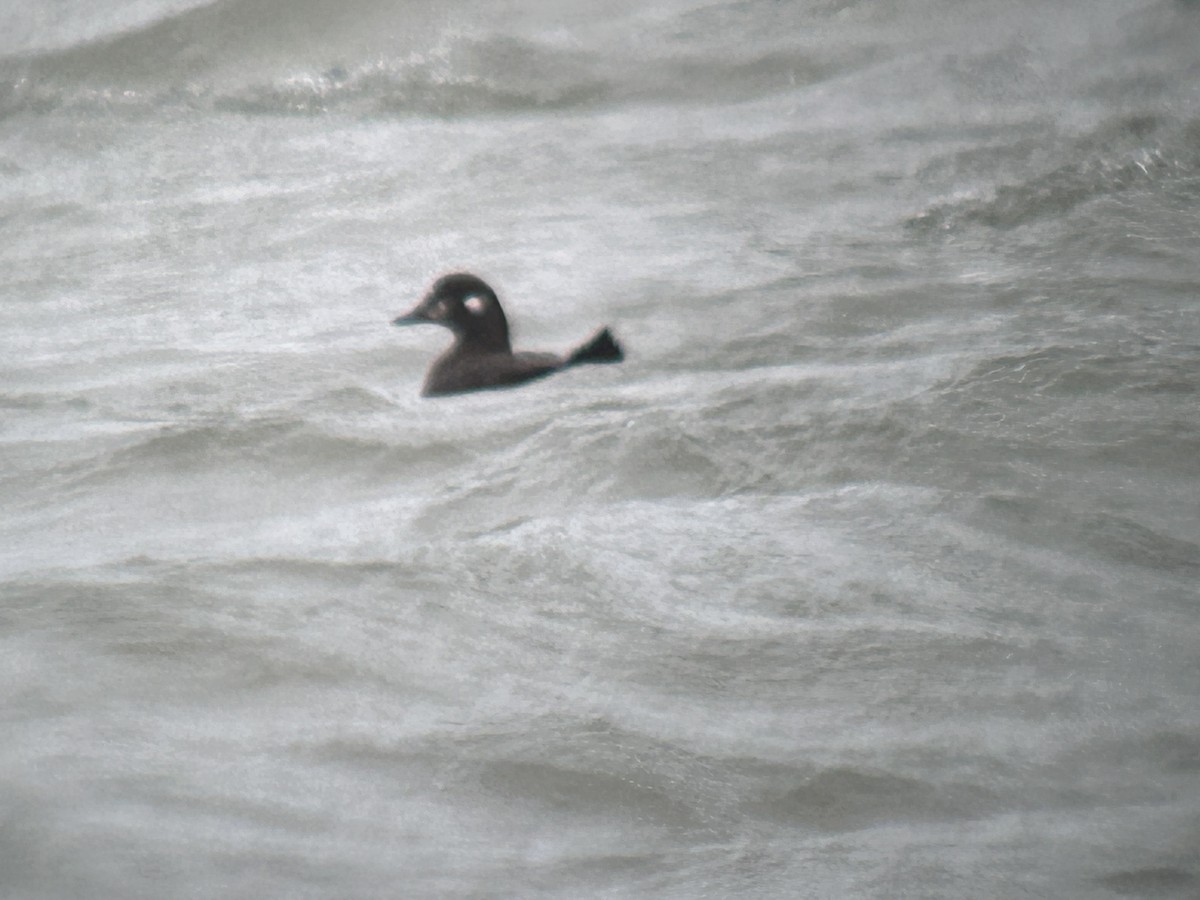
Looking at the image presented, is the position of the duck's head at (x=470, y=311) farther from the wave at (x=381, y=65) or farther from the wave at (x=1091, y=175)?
the wave at (x=381, y=65)

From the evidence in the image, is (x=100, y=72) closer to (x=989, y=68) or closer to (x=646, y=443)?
(x=989, y=68)

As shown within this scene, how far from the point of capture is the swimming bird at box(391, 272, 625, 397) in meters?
5.77

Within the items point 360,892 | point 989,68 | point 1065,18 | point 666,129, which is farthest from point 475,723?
point 1065,18

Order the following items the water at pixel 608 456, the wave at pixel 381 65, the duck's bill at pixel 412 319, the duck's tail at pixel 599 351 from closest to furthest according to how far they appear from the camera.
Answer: the water at pixel 608 456, the duck's tail at pixel 599 351, the duck's bill at pixel 412 319, the wave at pixel 381 65

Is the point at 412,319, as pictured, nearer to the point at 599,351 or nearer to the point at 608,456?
the point at 599,351

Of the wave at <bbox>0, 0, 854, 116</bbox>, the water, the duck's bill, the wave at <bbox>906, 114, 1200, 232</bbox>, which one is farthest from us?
the wave at <bbox>0, 0, 854, 116</bbox>

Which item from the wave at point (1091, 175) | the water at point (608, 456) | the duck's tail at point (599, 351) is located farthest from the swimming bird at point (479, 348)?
the wave at point (1091, 175)

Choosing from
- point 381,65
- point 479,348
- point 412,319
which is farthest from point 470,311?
point 381,65

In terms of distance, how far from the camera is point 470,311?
582 cm

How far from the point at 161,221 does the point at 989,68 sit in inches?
172

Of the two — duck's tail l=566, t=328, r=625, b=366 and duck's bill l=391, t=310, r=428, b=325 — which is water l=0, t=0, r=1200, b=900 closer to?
duck's tail l=566, t=328, r=625, b=366

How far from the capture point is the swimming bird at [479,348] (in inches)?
227

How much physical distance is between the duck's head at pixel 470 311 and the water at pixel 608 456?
0.75 feet

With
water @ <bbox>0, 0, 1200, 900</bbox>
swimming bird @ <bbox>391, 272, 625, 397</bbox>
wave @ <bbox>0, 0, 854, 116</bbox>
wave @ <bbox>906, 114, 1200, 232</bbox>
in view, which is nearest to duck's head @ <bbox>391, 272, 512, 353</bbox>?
swimming bird @ <bbox>391, 272, 625, 397</bbox>
